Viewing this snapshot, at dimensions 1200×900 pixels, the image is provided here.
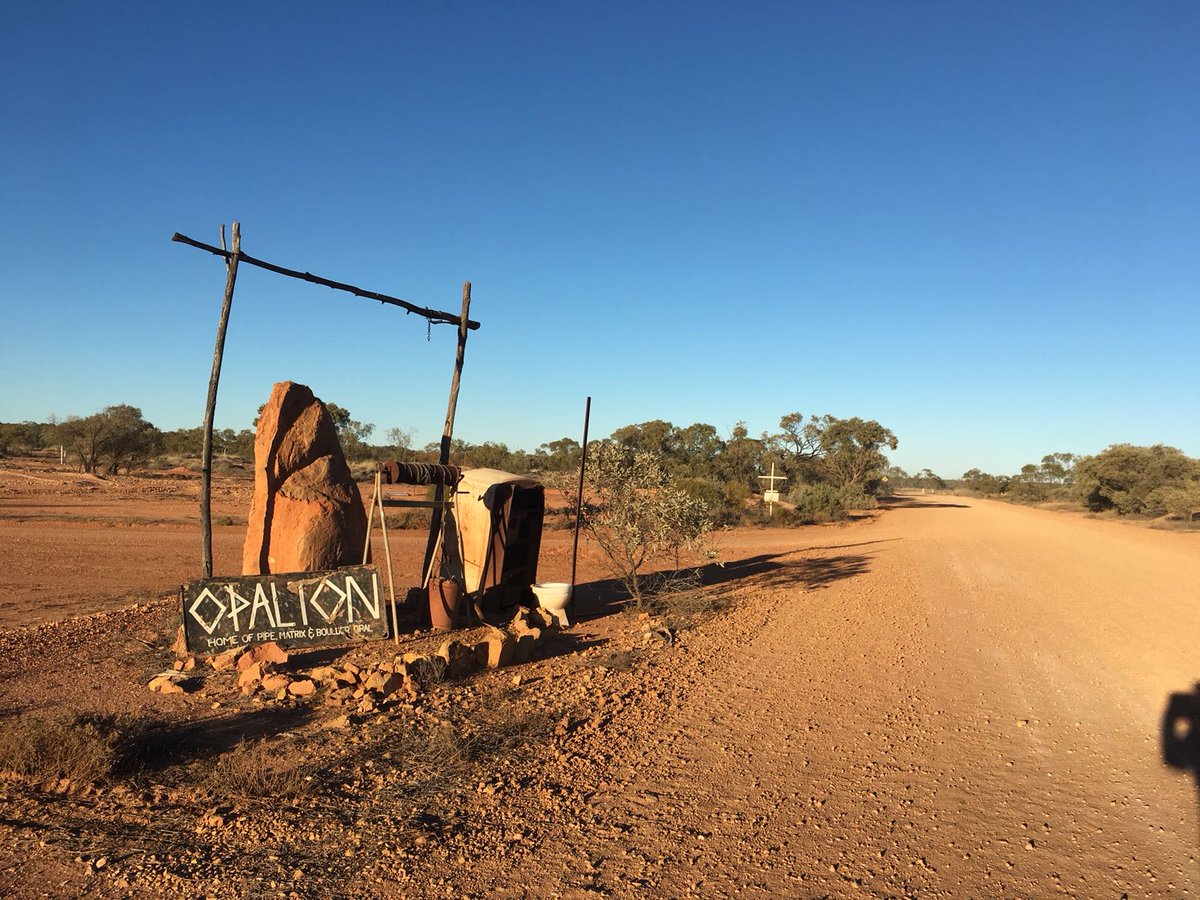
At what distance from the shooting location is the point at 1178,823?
196 inches

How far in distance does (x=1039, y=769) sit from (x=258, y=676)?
6936mm

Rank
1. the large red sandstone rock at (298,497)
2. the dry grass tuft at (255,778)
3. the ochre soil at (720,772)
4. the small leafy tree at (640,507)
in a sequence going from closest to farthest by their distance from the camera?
the ochre soil at (720,772)
the dry grass tuft at (255,778)
the large red sandstone rock at (298,497)
the small leafy tree at (640,507)

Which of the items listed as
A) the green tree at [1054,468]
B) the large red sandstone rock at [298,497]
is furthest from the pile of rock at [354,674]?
the green tree at [1054,468]

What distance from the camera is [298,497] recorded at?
31.7 ft

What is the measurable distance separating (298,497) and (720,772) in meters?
6.63

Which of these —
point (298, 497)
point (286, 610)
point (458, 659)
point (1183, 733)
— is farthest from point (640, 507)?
point (1183, 733)

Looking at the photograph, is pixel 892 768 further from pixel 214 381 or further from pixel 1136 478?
pixel 1136 478

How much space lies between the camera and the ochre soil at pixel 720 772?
4031mm

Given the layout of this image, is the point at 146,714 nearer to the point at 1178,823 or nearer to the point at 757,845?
the point at 757,845

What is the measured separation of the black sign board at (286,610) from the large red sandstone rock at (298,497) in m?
1.10

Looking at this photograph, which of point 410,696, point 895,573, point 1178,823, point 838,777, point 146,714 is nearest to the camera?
point 1178,823

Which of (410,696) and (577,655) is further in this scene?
(577,655)

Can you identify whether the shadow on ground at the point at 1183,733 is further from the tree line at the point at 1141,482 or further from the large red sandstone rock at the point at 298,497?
the tree line at the point at 1141,482

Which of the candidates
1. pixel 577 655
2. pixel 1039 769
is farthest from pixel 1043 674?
pixel 577 655
